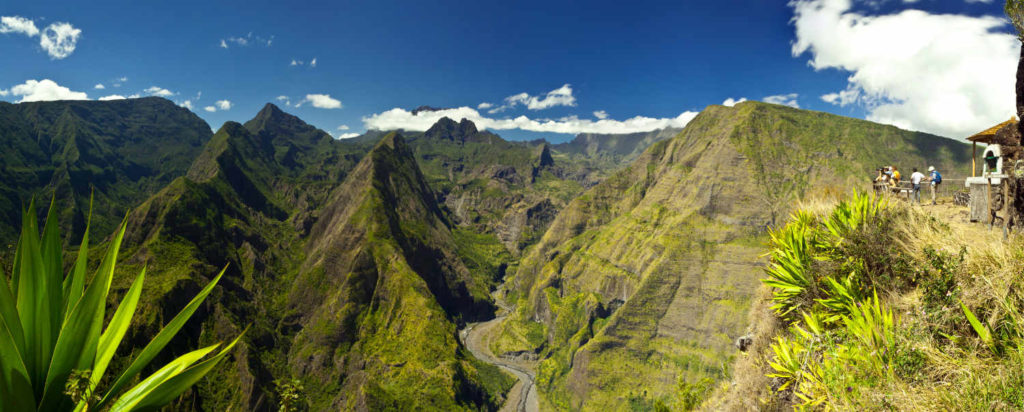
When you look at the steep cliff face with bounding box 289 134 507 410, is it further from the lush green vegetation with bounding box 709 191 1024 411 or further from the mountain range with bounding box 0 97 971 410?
the lush green vegetation with bounding box 709 191 1024 411

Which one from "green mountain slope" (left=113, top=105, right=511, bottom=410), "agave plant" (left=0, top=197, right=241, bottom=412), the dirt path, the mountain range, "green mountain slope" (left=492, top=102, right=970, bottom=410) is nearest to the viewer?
"agave plant" (left=0, top=197, right=241, bottom=412)

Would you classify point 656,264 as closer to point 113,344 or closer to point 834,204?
point 834,204

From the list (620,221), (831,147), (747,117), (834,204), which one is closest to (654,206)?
(620,221)

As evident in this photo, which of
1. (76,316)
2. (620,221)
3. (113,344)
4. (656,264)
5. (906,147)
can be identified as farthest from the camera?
(620,221)

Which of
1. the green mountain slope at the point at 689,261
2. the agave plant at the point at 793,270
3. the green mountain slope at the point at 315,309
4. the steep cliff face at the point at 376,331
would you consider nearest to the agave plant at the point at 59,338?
the agave plant at the point at 793,270

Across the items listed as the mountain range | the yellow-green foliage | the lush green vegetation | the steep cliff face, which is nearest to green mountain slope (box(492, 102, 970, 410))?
the mountain range

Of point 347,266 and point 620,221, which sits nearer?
point 347,266

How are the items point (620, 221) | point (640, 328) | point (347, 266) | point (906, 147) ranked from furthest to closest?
point (620, 221), point (906, 147), point (347, 266), point (640, 328)

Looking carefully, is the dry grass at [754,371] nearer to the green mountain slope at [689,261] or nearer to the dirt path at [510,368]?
the green mountain slope at [689,261]
